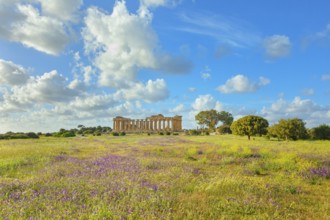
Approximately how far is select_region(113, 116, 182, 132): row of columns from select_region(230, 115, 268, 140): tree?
11536 cm

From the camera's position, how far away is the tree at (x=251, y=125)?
5325cm

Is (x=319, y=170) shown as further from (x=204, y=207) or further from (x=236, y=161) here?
(x=204, y=207)

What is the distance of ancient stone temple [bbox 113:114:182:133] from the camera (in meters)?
174

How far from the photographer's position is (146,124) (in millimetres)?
182000

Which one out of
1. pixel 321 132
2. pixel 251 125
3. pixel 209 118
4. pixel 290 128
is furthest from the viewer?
pixel 209 118

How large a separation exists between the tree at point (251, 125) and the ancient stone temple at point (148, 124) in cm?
11386

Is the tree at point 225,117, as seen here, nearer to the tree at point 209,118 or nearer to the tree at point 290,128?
the tree at point 209,118

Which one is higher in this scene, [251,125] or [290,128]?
[251,125]

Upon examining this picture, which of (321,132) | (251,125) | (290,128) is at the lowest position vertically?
(321,132)

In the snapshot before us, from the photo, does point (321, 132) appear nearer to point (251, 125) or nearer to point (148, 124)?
point (251, 125)

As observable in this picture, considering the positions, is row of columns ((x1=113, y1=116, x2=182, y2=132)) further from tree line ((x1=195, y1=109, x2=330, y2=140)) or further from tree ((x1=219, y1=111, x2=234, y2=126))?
tree line ((x1=195, y1=109, x2=330, y2=140))

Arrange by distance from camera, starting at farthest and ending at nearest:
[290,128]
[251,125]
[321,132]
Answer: [321,132] < [251,125] < [290,128]

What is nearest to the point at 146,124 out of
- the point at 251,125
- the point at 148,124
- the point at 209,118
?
the point at 148,124

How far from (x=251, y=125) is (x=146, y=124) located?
Answer: 5226 inches
